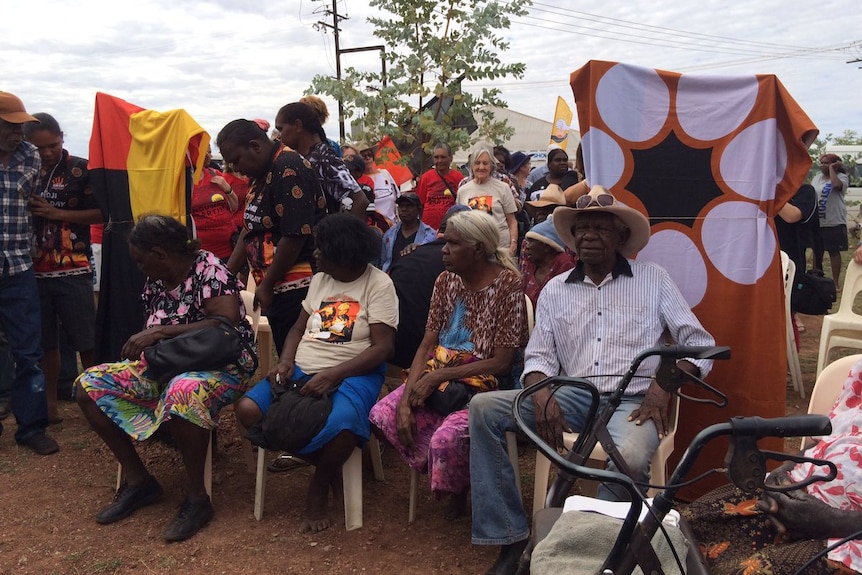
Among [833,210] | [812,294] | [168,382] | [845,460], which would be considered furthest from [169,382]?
[833,210]

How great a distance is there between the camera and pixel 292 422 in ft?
10.9

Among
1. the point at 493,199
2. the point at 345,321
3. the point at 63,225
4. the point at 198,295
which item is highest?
the point at 493,199

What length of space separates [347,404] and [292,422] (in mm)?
275

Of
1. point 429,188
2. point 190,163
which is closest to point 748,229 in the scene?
point 190,163

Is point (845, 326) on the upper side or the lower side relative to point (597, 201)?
lower

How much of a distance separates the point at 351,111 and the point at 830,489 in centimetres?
591

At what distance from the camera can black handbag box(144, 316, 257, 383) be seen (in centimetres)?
348

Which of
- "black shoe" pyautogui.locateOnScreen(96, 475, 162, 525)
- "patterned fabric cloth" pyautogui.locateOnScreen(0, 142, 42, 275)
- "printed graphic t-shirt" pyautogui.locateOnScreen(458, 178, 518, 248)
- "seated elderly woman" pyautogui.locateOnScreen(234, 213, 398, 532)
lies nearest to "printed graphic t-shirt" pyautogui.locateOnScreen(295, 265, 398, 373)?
"seated elderly woman" pyautogui.locateOnScreen(234, 213, 398, 532)

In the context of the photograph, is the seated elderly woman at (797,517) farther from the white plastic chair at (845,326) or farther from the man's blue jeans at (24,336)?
the man's blue jeans at (24,336)

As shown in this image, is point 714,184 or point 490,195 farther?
point 490,195

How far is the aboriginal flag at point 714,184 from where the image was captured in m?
3.31

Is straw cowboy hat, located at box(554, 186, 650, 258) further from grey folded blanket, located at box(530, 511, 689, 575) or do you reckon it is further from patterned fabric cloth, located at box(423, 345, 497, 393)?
grey folded blanket, located at box(530, 511, 689, 575)

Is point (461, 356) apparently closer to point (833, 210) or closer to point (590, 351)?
point (590, 351)

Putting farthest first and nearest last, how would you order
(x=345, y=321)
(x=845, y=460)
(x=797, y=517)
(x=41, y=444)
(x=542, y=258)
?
(x=41, y=444)
(x=542, y=258)
(x=345, y=321)
(x=845, y=460)
(x=797, y=517)
